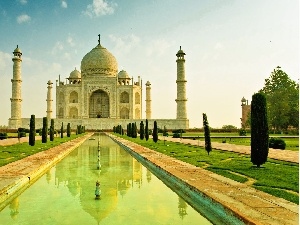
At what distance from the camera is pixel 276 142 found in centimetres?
1326

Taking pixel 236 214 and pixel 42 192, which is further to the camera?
pixel 42 192

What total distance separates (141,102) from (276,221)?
4033cm

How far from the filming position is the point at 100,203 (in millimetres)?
4555

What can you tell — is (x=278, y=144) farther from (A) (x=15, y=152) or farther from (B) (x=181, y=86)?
(B) (x=181, y=86)

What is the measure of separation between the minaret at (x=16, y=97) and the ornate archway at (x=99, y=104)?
371 inches

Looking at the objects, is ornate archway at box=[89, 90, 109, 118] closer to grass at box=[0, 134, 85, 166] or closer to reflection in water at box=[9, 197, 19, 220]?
grass at box=[0, 134, 85, 166]

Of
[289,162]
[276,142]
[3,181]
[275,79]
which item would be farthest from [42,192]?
[275,79]

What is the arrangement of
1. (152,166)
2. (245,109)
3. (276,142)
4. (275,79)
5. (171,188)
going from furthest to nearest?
(245,109) → (275,79) → (276,142) → (152,166) → (171,188)

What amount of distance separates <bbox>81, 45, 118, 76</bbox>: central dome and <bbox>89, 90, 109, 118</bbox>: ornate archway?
258cm

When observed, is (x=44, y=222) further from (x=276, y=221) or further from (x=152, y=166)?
(x=152, y=166)

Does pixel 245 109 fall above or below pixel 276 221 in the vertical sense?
above

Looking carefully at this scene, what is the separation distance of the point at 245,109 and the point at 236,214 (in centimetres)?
4677

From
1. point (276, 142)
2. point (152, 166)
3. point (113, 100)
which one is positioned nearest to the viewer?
point (152, 166)

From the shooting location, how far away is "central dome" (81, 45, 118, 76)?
42531 mm
